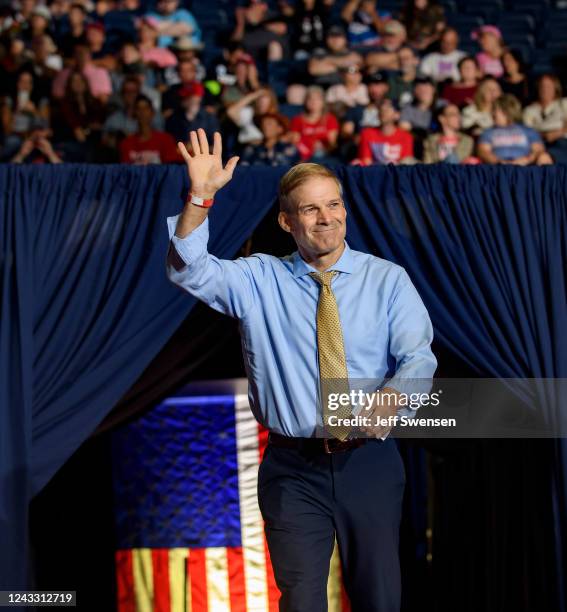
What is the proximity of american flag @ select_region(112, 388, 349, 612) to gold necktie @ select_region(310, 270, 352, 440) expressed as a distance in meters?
1.55

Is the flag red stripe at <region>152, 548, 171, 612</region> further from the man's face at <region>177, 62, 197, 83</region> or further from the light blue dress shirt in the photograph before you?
the man's face at <region>177, 62, 197, 83</region>

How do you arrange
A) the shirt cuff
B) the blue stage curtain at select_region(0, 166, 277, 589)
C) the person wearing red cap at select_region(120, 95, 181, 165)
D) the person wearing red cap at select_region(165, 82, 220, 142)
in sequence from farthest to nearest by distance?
the person wearing red cap at select_region(165, 82, 220, 142) → the person wearing red cap at select_region(120, 95, 181, 165) → the blue stage curtain at select_region(0, 166, 277, 589) → the shirt cuff

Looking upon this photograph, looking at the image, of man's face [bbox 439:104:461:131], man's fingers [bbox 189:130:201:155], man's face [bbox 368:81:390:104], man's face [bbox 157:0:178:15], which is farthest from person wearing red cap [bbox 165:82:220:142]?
man's fingers [bbox 189:130:201:155]

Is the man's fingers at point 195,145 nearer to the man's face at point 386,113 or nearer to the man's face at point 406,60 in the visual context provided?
the man's face at point 386,113

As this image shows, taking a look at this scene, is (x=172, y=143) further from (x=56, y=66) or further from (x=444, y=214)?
(x=444, y=214)

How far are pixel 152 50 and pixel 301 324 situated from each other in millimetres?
6299

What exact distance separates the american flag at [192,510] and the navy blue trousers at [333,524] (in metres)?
1.50

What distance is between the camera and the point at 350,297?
278 cm

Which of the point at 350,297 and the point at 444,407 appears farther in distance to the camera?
the point at 444,407

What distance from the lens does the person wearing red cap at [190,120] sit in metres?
6.73

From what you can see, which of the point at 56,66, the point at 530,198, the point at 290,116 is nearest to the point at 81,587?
the point at 530,198

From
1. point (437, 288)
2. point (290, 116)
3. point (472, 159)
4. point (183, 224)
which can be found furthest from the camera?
point (290, 116)

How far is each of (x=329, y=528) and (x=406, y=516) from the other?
1.75 m

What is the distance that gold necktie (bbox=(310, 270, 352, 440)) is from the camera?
8.71 ft
